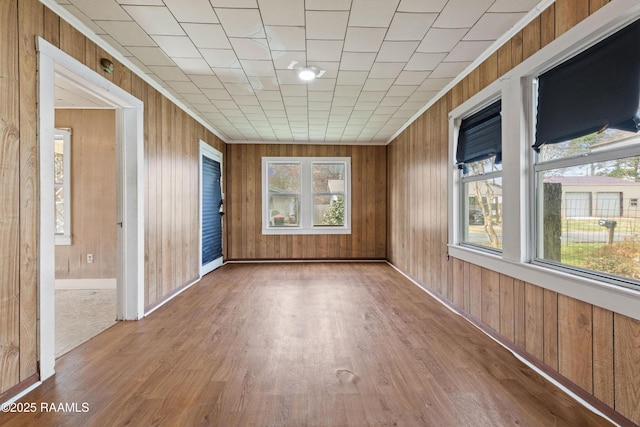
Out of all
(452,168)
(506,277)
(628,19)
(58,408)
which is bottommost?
(58,408)

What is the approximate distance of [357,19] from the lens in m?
2.27

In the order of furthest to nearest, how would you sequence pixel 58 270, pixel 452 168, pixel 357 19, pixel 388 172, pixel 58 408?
pixel 388 172 → pixel 58 270 → pixel 452 168 → pixel 357 19 → pixel 58 408

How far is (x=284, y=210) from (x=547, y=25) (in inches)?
207

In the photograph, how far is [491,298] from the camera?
2711 mm

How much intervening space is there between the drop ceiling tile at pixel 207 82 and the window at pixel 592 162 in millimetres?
3067

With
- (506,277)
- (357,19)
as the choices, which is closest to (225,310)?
(506,277)

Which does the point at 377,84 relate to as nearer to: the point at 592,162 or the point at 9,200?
the point at 592,162

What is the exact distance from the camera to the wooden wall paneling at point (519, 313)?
2283 mm

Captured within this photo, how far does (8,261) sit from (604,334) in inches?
136

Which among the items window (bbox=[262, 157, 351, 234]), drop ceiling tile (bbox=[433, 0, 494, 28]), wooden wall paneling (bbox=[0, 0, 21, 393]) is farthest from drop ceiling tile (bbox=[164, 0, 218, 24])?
window (bbox=[262, 157, 351, 234])

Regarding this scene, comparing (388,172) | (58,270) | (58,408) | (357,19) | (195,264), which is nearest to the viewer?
(58,408)

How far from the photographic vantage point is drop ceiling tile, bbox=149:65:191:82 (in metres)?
3.09

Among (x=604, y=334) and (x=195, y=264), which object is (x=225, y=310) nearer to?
(x=195, y=264)

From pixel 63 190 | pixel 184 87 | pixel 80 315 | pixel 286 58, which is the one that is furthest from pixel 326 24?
pixel 63 190
